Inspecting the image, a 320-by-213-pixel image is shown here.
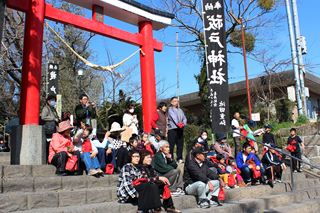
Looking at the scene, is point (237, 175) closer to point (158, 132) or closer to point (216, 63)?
point (158, 132)

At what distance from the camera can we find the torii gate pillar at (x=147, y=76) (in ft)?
33.0

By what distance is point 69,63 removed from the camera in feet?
68.4

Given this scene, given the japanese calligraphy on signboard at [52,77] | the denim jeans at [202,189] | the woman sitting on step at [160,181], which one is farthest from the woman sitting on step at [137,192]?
the japanese calligraphy on signboard at [52,77]

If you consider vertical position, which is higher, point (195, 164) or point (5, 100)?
point (5, 100)

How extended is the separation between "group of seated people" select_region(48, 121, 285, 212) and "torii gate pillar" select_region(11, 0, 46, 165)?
48 centimetres

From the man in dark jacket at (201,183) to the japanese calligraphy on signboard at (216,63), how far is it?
2604mm

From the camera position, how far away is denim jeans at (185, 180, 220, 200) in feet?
22.3

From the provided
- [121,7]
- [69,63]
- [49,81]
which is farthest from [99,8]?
[69,63]

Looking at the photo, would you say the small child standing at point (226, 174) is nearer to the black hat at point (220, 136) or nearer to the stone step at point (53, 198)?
the black hat at point (220, 136)

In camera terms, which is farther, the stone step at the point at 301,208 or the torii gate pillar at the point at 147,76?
the torii gate pillar at the point at 147,76

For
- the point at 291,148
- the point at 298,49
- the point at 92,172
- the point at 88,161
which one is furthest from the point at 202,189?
the point at 298,49

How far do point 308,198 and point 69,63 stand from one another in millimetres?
15659

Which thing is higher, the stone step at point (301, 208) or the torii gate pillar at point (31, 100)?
the torii gate pillar at point (31, 100)

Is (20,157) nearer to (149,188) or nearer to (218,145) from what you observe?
(149,188)
